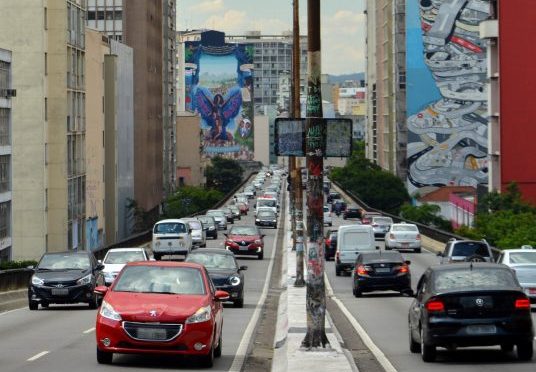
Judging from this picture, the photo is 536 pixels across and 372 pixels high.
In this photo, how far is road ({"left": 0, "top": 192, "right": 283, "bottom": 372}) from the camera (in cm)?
1930

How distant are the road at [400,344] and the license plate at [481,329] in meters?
0.44

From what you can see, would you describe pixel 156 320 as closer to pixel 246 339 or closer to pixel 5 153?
pixel 246 339

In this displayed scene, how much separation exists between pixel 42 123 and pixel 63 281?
Result: 6229 centimetres

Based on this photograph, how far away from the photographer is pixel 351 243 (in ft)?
181

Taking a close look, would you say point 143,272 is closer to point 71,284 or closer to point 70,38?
point 71,284

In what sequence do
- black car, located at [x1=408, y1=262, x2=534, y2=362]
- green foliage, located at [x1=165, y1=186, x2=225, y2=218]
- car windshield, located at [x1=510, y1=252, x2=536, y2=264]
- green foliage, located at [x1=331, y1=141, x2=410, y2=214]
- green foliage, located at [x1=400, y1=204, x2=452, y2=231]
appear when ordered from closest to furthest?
black car, located at [x1=408, y1=262, x2=534, y2=362], car windshield, located at [x1=510, y1=252, x2=536, y2=264], green foliage, located at [x1=400, y1=204, x2=452, y2=231], green foliage, located at [x1=165, y1=186, x2=225, y2=218], green foliage, located at [x1=331, y1=141, x2=410, y2=214]

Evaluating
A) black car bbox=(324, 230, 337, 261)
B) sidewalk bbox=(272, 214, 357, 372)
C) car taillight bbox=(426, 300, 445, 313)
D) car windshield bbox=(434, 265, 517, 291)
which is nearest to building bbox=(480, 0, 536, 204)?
black car bbox=(324, 230, 337, 261)

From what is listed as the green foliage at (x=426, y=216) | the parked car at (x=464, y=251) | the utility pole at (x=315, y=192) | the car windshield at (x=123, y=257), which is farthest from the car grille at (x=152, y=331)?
the green foliage at (x=426, y=216)

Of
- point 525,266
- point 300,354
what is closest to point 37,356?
point 300,354

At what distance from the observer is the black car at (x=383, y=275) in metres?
41.0

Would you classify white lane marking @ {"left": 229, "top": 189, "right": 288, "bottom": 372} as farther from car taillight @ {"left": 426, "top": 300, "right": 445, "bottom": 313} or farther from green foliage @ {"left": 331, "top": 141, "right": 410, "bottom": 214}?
green foliage @ {"left": 331, "top": 141, "right": 410, "bottom": 214}

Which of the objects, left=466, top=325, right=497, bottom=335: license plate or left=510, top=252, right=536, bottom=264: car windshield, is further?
left=510, top=252, right=536, bottom=264: car windshield

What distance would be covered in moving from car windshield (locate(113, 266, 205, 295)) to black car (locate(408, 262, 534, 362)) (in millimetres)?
3284

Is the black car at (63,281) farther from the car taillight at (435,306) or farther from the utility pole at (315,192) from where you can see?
the car taillight at (435,306)
